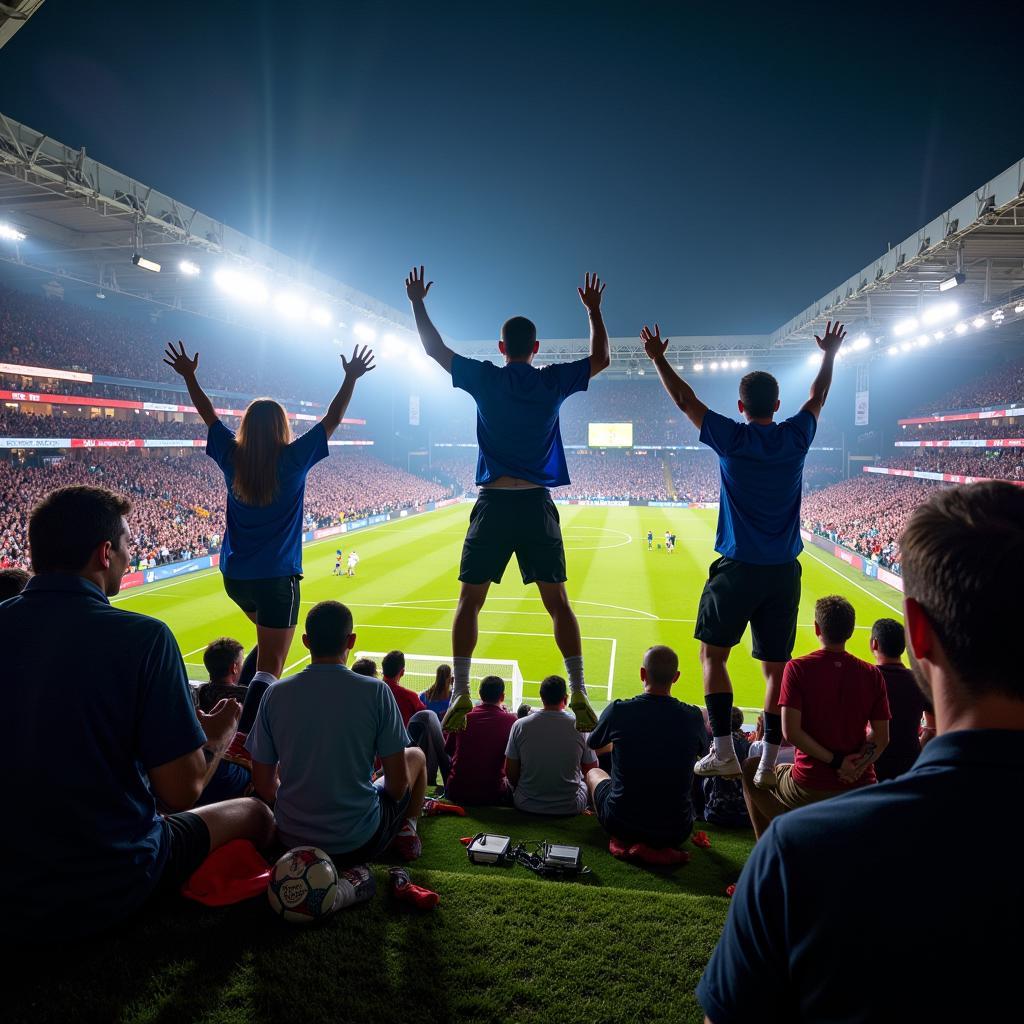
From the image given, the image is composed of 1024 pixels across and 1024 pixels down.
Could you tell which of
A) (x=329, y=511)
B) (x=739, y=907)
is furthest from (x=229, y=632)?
(x=329, y=511)

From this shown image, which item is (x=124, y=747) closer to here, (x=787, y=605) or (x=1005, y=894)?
(x=1005, y=894)

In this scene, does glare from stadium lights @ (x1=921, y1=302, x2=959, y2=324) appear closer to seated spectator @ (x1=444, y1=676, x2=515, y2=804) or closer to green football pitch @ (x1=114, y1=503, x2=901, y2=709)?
green football pitch @ (x1=114, y1=503, x2=901, y2=709)

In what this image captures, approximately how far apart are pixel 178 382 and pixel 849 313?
4188 centimetres

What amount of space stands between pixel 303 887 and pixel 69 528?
75.9 inches

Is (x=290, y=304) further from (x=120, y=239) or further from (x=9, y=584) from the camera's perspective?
(x=9, y=584)

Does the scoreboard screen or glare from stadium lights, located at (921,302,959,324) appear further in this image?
the scoreboard screen

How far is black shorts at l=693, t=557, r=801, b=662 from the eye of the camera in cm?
464

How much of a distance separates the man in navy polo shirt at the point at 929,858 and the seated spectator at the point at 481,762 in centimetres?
562

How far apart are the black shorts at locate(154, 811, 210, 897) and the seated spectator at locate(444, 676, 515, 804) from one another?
3507mm

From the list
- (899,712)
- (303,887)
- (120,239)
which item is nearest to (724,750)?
(899,712)

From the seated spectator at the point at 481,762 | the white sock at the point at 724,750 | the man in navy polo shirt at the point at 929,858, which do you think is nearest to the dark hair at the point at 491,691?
the seated spectator at the point at 481,762

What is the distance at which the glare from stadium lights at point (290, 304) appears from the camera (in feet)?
122

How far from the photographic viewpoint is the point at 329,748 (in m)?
3.77

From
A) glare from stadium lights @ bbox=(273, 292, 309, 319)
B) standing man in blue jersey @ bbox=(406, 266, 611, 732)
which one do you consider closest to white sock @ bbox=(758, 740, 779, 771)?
standing man in blue jersey @ bbox=(406, 266, 611, 732)
